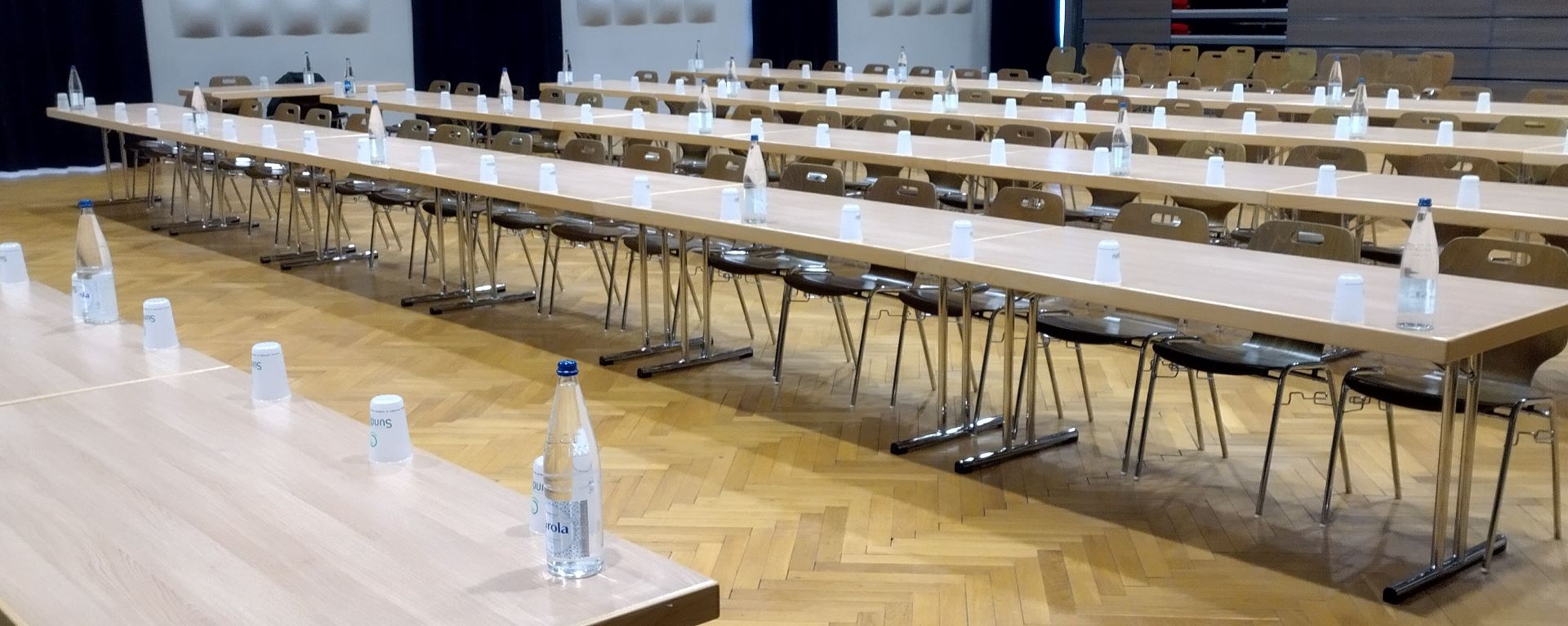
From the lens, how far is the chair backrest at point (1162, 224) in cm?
468

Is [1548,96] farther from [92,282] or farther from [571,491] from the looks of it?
[571,491]

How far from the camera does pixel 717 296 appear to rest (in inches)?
283

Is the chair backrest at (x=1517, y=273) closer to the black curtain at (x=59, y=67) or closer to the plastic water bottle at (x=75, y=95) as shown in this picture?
the plastic water bottle at (x=75, y=95)

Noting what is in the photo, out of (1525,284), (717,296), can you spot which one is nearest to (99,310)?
(1525,284)

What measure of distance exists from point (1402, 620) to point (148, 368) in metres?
2.80

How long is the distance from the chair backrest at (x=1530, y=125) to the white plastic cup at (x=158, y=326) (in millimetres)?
6839

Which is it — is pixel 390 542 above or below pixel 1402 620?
above

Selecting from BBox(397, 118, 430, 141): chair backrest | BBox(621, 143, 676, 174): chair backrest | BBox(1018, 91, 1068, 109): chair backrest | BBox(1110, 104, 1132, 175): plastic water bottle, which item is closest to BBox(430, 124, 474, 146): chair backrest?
BBox(397, 118, 430, 141): chair backrest

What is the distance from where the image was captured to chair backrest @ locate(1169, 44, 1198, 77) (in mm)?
15125

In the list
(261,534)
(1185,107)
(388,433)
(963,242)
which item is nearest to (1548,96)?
(1185,107)

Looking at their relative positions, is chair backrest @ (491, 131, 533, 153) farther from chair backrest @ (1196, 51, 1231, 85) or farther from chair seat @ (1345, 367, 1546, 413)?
chair backrest @ (1196, 51, 1231, 85)

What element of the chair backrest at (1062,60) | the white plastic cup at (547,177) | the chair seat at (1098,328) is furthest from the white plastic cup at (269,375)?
the chair backrest at (1062,60)

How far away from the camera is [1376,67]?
43.9ft

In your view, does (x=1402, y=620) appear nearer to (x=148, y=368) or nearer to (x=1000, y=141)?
(x=148, y=368)
